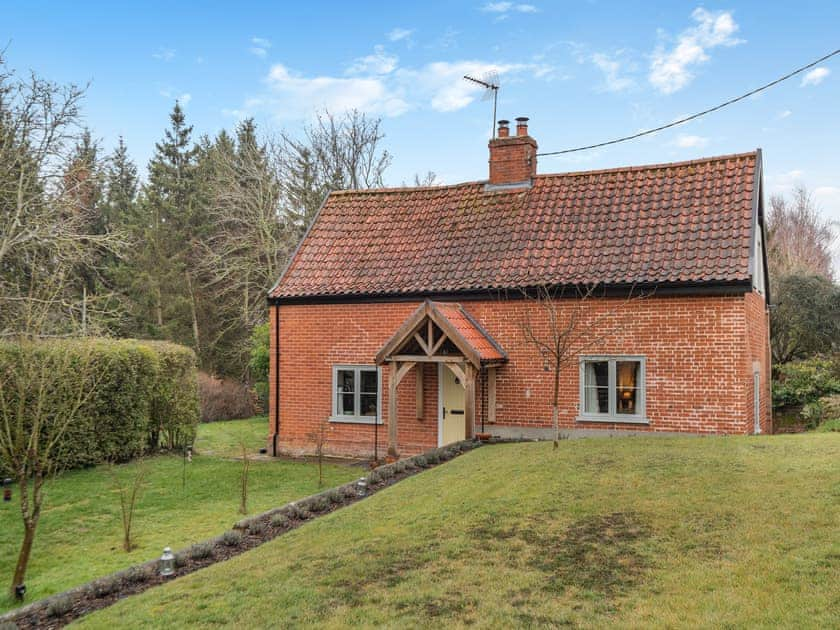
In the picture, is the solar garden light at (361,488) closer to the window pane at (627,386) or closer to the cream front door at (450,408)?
the cream front door at (450,408)

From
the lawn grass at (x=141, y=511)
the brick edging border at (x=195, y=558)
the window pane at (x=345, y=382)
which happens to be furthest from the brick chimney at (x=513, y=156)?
the brick edging border at (x=195, y=558)

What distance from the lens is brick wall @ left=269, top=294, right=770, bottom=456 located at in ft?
49.2

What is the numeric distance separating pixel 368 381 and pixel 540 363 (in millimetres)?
4521

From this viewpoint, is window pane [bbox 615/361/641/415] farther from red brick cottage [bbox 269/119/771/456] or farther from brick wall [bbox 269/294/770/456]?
brick wall [bbox 269/294/770/456]

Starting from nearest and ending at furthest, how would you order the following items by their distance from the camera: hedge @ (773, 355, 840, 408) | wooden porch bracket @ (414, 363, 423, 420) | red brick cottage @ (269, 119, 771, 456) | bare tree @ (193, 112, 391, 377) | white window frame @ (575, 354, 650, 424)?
red brick cottage @ (269, 119, 771, 456)
white window frame @ (575, 354, 650, 424)
wooden porch bracket @ (414, 363, 423, 420)
hedge @ (773, 355, 840, 408)
bare tree @ (193, 112, 391, 377)

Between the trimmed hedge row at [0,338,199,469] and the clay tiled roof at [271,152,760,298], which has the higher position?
the clay tiled roof at [271,152,760,298]

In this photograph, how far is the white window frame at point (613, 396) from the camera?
15.6m

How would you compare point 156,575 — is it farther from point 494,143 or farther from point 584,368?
point 494,143

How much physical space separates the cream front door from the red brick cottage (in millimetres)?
34

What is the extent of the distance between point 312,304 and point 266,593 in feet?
39.9

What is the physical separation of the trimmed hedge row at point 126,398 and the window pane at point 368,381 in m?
5.62

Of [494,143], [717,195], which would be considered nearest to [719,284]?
[717,195]

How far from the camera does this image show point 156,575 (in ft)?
27.9

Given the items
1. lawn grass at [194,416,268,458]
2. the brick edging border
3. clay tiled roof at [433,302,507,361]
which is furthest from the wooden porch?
lawn grass at [194,416,268,458]
